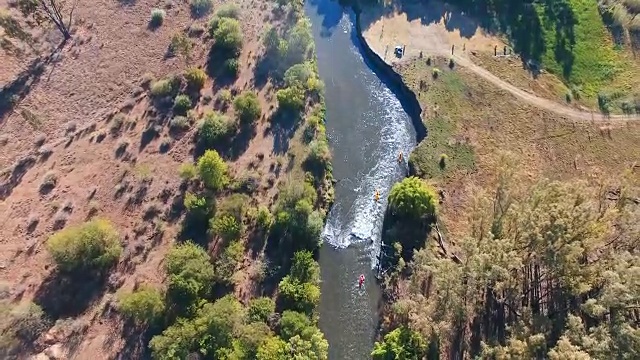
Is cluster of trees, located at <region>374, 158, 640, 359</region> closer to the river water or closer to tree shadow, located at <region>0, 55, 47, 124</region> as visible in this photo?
the river water

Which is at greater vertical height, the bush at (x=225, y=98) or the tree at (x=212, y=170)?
the bush at (x=225, y=98)

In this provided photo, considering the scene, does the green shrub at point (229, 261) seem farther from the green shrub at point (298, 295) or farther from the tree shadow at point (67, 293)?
the tree shadow at point (67, 293)

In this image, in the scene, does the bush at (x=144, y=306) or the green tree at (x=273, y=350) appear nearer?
the green tree at (x=273, y=350)

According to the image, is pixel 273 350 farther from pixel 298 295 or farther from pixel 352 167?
pixel 352 167

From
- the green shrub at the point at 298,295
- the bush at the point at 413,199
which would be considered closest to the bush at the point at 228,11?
the bush at the point at 413,199

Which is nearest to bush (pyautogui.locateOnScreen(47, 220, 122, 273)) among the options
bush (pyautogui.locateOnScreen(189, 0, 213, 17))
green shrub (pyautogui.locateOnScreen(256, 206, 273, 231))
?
green shrub (pyautogui.locateOnScreen(256, 206, 273, 231))

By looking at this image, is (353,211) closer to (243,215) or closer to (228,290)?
(243,215)

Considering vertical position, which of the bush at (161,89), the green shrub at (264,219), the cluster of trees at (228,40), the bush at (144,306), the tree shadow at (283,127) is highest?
the cluster of trees at (228,40)
